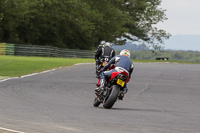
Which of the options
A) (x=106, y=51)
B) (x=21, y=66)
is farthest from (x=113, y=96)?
(x=21, y=66)

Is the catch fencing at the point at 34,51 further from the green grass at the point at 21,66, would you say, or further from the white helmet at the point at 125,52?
the white helmet at the point at 125,52

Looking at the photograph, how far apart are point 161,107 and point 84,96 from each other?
3.05 m

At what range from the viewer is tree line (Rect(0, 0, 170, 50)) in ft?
196

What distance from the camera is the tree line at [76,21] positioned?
59625 mm

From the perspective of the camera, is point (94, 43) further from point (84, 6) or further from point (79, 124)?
point (79, 124)

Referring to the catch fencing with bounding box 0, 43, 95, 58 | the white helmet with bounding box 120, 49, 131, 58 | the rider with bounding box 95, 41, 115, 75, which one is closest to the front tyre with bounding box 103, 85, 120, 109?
the white helmet with bounding box 120, 49, 131, 58

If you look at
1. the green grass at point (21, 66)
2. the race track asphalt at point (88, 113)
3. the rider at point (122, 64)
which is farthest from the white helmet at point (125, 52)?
the green grass at point (21, 66)

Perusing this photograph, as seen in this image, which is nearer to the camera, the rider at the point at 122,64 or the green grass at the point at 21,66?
the rider at the point at 122,64

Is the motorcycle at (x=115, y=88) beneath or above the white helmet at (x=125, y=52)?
beneath

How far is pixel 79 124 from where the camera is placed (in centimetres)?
928

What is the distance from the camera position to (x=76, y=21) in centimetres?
6662

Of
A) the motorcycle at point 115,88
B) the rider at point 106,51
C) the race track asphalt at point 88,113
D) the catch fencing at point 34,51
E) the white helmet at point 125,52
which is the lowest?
the catch fencing at point 34,51

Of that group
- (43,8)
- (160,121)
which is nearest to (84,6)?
(43,8)

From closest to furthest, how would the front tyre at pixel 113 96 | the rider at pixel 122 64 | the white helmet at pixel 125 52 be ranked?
the front tyre at pixel 113 96
the rider at pixel 122 64
the white helmet at pixel 125 52
